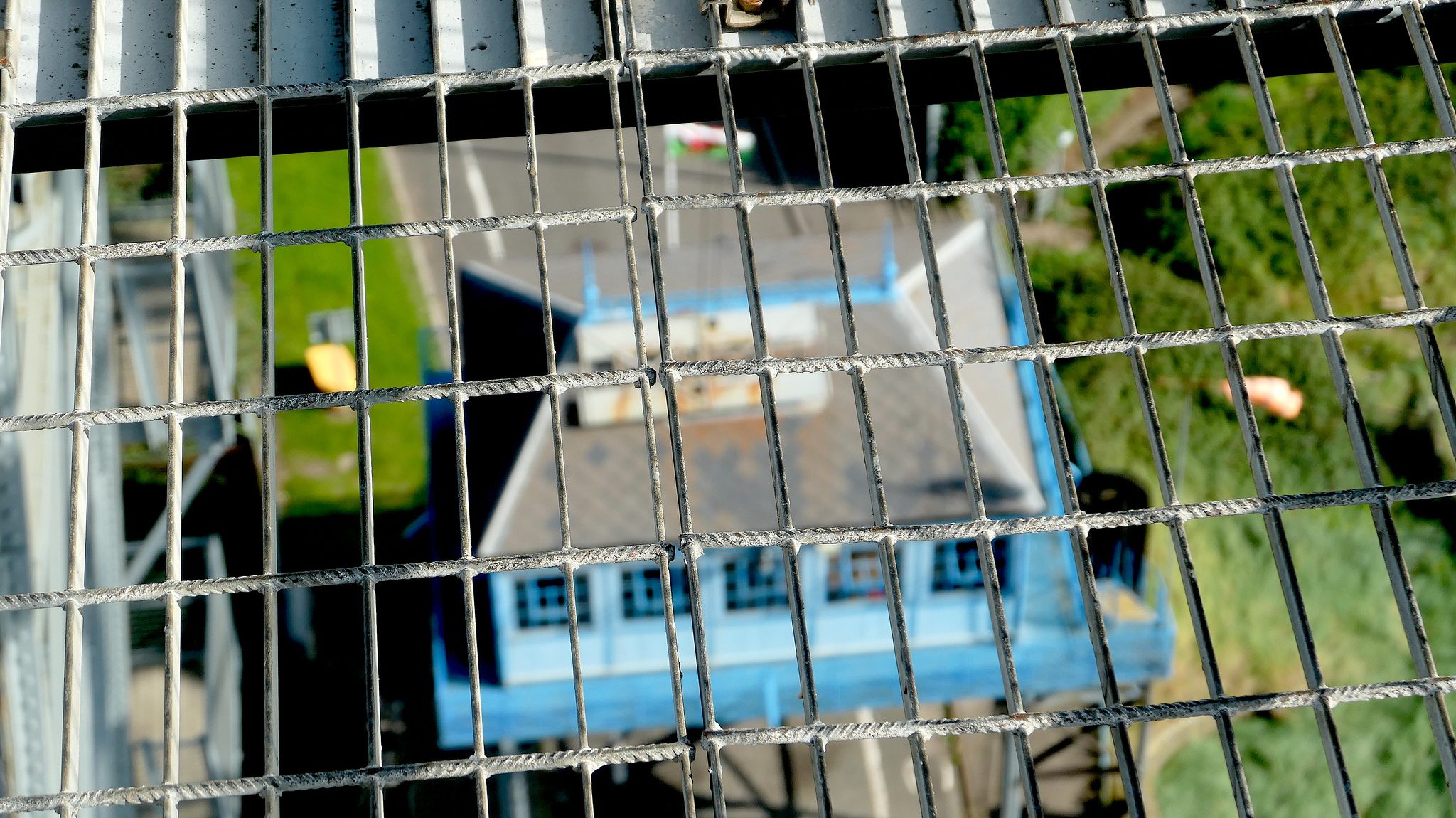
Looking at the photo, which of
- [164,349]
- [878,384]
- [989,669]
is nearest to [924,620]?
[989,669]

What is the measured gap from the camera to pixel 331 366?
1127cm

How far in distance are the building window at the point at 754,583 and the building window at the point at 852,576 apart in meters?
0.43

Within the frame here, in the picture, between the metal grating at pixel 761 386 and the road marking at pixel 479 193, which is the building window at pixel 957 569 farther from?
the road marking at pixel 479 193

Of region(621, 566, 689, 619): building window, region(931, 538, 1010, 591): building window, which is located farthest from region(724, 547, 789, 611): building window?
region(931, 538, 1010, 591): building window

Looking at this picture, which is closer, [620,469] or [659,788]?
[620,469]

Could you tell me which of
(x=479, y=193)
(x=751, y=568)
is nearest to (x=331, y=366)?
(x=479, y=193)

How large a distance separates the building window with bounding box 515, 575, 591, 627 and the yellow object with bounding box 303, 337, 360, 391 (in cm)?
402

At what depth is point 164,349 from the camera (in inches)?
446

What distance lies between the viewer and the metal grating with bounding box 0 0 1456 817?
11.0ft

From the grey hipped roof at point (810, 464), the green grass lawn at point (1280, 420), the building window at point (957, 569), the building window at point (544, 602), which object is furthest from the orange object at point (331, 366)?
the green grass lawn at point (1280, 420)

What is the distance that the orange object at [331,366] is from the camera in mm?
11188

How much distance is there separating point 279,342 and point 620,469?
5.42 metres

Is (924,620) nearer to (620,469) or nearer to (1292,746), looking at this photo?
(620,469)

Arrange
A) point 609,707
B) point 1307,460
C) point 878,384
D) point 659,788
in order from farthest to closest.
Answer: point 1307,460 < point 659,788 < point 878,384 < point 609,707
